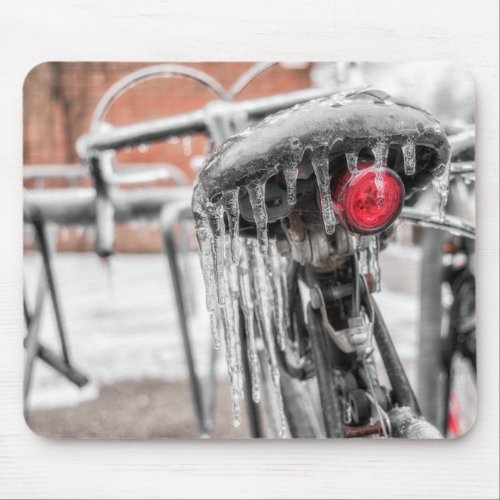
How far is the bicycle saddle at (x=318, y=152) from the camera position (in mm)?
964

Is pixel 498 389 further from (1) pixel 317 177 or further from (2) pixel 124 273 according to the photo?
(2) pixel 124 273

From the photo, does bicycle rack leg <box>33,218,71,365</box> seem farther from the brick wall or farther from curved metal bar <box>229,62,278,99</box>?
curved metal bar <box>229,62,278,99</box>

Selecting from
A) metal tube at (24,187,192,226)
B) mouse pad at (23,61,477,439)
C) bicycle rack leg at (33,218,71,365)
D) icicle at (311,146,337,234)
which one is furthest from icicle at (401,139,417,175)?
bicycle rack leg at (33,218,71,365)

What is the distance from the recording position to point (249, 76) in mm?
1425

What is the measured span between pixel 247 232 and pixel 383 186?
241mm

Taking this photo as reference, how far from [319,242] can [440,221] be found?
0.31 meters

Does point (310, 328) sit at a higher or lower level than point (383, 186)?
lower

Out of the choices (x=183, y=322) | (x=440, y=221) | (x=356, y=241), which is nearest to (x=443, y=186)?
(x=440, y=221)

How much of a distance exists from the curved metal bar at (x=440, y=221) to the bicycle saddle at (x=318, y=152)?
0.56 feet

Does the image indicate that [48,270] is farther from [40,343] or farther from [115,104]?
[115,104]

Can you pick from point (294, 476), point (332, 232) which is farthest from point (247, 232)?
point (294, 476)

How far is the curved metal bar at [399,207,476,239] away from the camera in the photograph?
1181 mm

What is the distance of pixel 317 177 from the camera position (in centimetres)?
99

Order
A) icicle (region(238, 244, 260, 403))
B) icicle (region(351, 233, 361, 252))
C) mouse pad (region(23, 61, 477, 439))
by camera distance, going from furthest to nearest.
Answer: mouse pad (region(23, 61, 477, 439)) < icicle (region(238, 244, 260, 403)) < icicle (region(351, 233, 361, 252))
